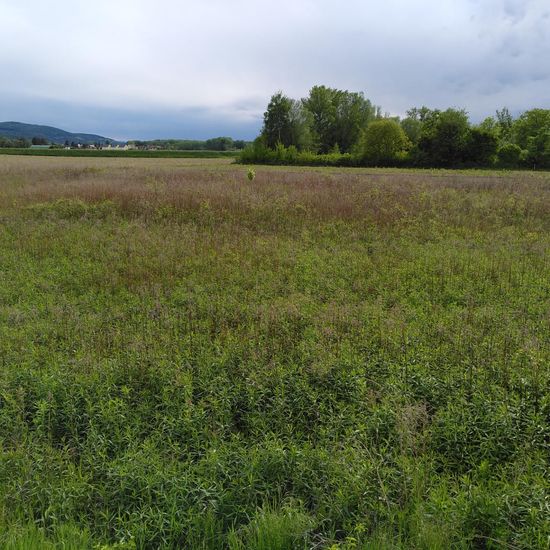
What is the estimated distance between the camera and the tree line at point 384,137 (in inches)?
2099

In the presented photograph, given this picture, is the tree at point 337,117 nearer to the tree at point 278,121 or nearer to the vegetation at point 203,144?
the tree at point 278,121

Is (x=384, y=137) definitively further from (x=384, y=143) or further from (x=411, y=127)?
(x=411, y=127)

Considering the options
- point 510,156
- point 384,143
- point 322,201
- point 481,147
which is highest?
point 384,143

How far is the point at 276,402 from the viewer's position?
144 inches

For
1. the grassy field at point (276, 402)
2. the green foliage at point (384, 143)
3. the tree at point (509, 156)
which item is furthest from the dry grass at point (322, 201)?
the green foliage at point (384, 143)

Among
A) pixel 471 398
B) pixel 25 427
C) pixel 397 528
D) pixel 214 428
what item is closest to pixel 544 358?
pixel 471 398

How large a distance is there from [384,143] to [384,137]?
1.06 metres


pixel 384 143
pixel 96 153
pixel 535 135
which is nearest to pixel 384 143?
pixel 384 143

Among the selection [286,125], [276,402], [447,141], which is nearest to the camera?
[276,402]

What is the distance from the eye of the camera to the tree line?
175 ft

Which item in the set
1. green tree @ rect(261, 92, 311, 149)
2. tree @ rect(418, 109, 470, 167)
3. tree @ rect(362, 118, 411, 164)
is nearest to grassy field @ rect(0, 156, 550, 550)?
tree @ rect(418, 109, 470, 167)

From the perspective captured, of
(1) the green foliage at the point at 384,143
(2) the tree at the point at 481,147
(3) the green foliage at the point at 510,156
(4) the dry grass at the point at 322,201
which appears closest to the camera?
(4) the dry grass at the point at 322,201

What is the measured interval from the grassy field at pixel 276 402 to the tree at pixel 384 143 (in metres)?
53.9

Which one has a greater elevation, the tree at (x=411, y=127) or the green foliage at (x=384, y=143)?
the tree at (x=411, y=127)
